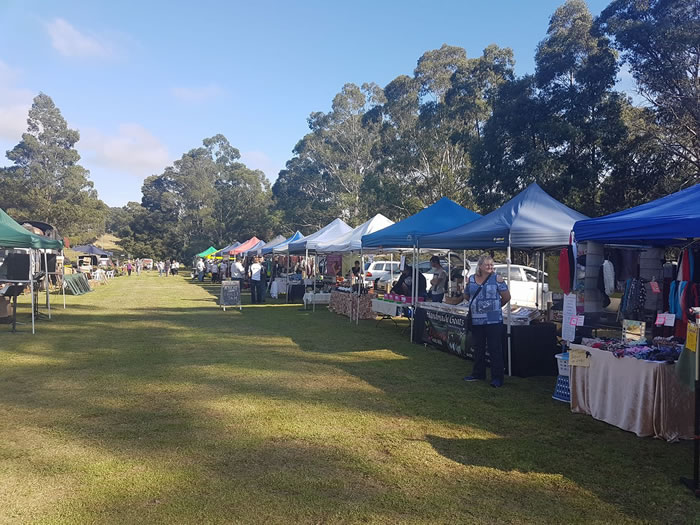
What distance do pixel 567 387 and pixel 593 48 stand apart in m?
18.7

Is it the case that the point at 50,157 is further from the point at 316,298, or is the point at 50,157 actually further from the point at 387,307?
the point at 387,307

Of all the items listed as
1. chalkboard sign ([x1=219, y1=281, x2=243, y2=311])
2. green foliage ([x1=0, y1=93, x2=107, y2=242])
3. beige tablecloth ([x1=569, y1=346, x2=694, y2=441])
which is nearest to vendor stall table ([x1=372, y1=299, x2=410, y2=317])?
chalkboard sign ([x1=219, y1=281, x2=243, y2=311])

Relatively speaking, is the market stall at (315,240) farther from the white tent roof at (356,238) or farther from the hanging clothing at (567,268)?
the hanging clothing at (567,268)

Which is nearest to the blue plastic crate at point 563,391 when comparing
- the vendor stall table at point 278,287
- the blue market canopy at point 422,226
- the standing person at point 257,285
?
the blue market canopy at point 422,226

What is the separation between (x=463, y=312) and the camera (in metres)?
8.66

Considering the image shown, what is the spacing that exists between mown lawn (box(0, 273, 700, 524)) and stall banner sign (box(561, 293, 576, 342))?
762mm

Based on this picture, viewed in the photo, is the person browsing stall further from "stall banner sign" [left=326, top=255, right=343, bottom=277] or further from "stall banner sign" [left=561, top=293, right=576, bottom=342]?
"stall banner sign" [left=326, top=255, right=343, bottom=277]

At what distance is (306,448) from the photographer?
4.36m

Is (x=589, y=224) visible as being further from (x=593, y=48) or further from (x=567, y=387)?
(x=593, y=48)

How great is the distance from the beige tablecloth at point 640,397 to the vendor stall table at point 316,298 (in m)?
11.3

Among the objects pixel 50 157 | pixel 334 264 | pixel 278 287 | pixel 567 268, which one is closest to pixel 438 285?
pixel 567 268

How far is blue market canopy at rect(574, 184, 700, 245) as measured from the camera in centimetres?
439

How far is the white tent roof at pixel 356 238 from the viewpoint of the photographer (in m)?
13.8

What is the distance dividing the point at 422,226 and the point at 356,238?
3752mm
